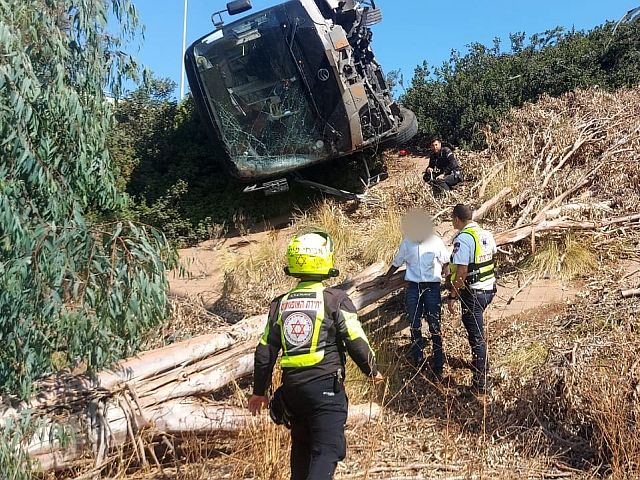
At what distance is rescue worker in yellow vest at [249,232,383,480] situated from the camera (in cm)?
354

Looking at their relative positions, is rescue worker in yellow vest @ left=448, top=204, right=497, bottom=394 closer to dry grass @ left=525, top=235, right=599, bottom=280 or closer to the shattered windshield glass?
dry grass @ left=525, top=235, right=599, bottom=280

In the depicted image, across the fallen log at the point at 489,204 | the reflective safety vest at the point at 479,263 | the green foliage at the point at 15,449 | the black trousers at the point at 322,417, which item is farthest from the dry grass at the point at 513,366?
the green foliage at the point at 15,449

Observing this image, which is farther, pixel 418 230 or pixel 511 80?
pixel 511 80

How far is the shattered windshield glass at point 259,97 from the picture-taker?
8695mm

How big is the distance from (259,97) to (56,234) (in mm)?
5145

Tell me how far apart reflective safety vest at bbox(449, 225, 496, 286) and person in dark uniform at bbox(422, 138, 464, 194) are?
12.3 ft

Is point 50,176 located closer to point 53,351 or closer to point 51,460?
point 53,351

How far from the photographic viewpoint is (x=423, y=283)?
18.8ft

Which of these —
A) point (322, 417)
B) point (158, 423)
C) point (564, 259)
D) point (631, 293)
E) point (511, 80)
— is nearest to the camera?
point (322, 417)

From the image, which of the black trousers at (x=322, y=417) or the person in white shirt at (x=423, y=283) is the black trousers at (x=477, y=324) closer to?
the person in white shirt at (x=423, y=283)

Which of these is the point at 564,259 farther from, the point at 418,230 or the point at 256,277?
the point at 256,277

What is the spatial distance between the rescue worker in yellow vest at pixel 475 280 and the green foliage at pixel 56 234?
237cm

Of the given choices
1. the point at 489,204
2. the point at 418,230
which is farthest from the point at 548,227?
the point at 418,230

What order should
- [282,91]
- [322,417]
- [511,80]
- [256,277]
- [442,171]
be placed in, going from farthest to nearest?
1. [511,80]
2. [442,171]
3. [282,91]
4. [256,277]
5. [322,417]
